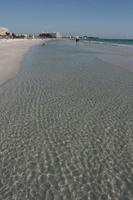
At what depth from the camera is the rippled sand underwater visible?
4.45 m

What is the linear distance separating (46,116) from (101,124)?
195 centimetres

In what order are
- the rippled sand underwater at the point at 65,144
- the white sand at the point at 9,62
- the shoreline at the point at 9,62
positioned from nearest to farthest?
1. the rippled sand underwater at the point at 65,144
2. the shoreline at the point at 9,62
3. the white sand at the point at 9,62

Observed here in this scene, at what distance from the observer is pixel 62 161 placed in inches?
210

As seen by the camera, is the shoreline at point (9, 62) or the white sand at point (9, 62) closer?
the shoreline at point (9, 62)

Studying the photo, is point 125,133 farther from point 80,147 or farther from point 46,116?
point 46,116

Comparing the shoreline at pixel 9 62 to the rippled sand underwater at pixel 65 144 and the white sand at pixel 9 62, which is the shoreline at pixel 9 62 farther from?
the rippled sand underwater at pixel 65 144

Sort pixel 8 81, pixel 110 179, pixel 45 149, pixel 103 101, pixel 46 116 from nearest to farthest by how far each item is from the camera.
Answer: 1. pixel 110 179
2. pixel 45 149
3. pixel 46 116
4. pixel 103 101
5. pixel 8 81

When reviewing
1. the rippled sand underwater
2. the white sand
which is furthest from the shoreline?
the rippled sand underwater

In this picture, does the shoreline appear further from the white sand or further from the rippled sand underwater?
the rippled sand underwater

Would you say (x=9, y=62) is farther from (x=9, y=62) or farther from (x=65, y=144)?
(x=65, y=144)

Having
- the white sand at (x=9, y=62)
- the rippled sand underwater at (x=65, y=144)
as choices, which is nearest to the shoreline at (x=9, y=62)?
the white sand at (x=9, y=62)

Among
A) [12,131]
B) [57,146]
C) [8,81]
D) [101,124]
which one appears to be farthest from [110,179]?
[8,81]

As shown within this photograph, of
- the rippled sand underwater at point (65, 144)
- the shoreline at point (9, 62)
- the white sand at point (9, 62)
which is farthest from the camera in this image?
the white sand at point (9, 62)

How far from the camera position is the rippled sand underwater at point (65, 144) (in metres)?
4.45
